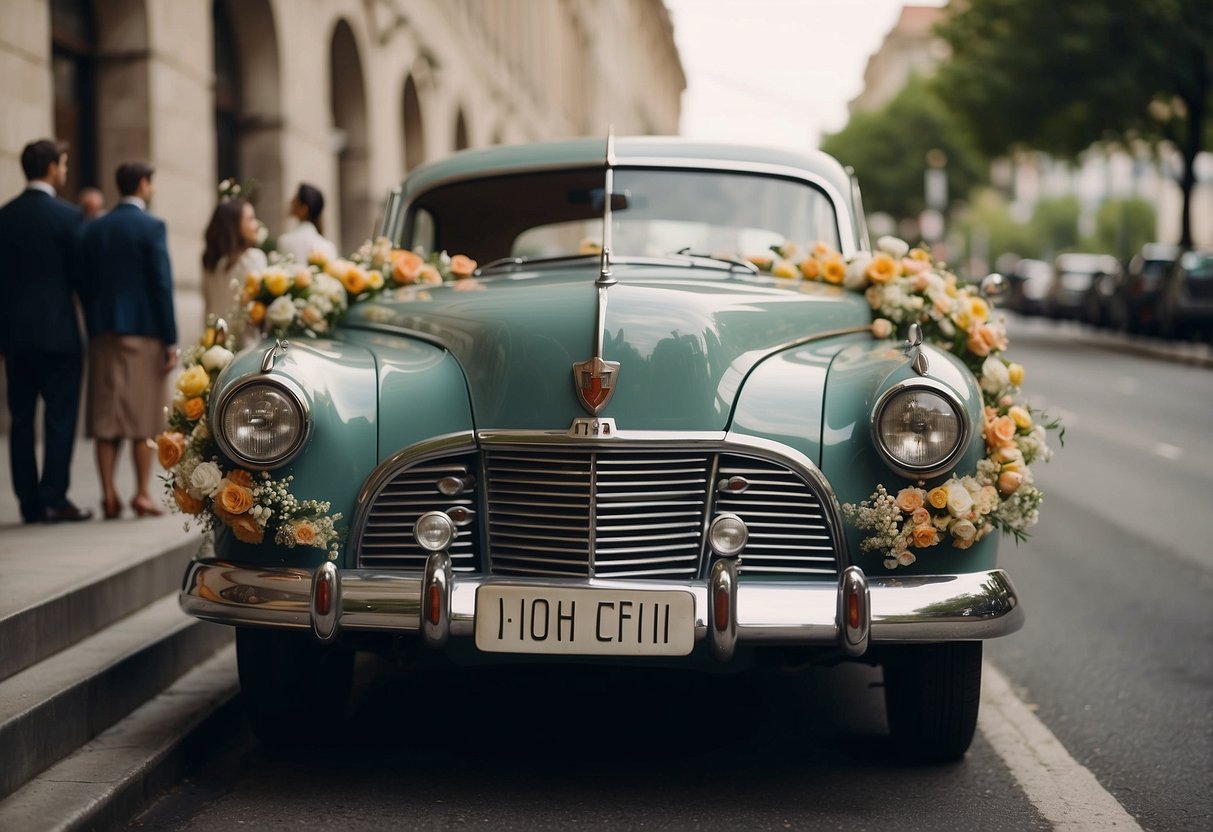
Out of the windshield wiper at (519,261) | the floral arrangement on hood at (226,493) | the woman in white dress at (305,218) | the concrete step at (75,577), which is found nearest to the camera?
the floral arrangement on hood at (226,493)

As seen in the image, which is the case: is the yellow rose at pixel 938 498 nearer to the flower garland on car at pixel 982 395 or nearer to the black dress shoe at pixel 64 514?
the flower garland on car at pixel 982 395

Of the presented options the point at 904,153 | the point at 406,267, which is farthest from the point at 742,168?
the point at 904,153

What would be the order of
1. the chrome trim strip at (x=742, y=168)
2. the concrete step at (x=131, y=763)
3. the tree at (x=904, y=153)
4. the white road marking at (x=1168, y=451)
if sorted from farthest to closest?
the tree at (x=904, y=153) → the white road marking at (x=1168, y=451) → the chrome trim strip at (x=742, y=168) → the concrete step at (x=131, y=763)

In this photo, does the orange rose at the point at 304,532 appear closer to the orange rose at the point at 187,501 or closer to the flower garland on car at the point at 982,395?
the orange rose at the point at 187,501

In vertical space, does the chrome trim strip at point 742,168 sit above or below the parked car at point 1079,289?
above

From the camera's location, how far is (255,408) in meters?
4.01

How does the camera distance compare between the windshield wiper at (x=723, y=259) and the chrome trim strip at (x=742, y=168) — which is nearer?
the windshield wiper at (x=723, y=259)

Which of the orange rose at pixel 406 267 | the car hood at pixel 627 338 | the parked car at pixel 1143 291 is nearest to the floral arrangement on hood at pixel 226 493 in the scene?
the car hood at pixel 627 338

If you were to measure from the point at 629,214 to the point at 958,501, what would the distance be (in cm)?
189

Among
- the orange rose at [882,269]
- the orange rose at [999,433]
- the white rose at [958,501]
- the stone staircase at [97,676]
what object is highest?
the orange rose at [882,269]

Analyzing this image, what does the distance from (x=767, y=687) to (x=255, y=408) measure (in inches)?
83.3

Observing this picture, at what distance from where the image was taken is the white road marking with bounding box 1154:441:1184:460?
12.0m

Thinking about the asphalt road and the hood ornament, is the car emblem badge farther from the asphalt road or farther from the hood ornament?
the asphalt road

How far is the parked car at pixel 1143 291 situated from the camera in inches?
1157
